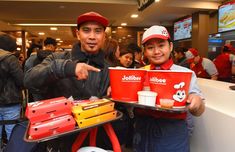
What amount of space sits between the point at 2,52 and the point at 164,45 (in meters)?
2.23

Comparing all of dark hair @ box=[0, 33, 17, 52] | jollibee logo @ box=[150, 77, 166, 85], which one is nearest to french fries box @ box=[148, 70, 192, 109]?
jollibee logo @ box=[150, 77, 166, 85]

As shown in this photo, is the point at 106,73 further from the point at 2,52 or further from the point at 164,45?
the point at 2,52

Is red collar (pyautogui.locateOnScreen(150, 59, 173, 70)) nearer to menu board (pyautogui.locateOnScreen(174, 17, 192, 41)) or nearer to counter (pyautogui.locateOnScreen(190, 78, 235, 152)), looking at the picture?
counter (pyautogui.locateOnScreen(190, 78, 235, 152))

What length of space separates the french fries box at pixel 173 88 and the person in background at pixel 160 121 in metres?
0.13

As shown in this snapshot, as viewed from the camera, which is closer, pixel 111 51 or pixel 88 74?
pixel 88 74

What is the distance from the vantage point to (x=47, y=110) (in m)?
0.97

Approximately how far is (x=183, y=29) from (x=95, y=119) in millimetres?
7923

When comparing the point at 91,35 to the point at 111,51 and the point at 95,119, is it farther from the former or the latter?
the point at 111,51

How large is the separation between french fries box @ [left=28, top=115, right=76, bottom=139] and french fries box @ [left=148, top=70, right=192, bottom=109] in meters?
0.41

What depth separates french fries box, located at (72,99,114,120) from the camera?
3.28ft

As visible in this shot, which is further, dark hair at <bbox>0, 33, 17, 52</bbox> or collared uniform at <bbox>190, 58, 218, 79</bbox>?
collared uniform at <bbox>190, 58, 218, 79</bbox>

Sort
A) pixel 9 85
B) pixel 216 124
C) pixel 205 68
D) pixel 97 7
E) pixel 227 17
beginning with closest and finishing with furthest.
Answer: pixel 216 124
pixel 9 85
pixel 205 68
pixel 227 17
pixel 97 7

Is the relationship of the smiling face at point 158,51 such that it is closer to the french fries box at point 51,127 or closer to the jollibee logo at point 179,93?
the jollibee logo at point 179,93

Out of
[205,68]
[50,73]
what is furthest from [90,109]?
[205,68]
